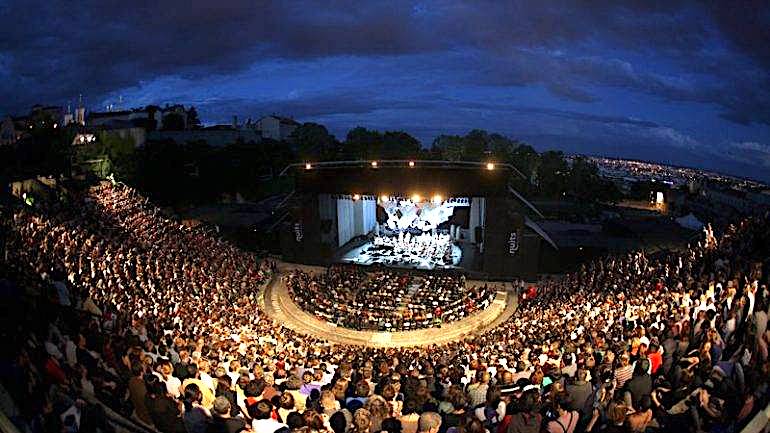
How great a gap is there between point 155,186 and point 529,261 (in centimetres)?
2996

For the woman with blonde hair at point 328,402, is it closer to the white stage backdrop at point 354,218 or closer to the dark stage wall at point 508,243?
the dark stage wall at point 508,243

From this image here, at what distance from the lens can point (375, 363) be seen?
34.8 ft

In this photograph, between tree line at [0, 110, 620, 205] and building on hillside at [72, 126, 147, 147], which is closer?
tree line at [0, 110, 620, 205]

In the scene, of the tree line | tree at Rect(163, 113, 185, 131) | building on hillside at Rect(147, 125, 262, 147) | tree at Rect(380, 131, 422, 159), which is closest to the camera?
the tree line

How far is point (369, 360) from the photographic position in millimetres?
11516

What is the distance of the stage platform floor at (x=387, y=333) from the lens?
1741 cm

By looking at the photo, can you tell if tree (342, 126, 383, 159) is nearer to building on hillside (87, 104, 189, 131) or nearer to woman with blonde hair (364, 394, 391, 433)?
building on hillside (87, 104, 189, 131)

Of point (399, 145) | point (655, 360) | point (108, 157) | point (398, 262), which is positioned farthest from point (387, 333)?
point (399, 145)

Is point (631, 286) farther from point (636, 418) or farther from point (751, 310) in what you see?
point (636, 418)

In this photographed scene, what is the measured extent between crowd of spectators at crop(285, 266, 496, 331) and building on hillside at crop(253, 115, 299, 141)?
58000 millimetres

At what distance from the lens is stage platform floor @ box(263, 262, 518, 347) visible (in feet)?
57.1

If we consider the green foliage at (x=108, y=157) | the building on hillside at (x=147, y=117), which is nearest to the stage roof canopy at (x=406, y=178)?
the green foliage at (x=108, y=157)

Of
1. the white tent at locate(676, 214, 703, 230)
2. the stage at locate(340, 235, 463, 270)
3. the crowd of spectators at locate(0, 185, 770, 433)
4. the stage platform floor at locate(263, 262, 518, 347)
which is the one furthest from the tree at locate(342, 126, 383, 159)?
the crowd of spectators at locate(0, 185, 770, 433)

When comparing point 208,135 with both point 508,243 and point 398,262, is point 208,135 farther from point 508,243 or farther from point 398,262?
point 508,243
